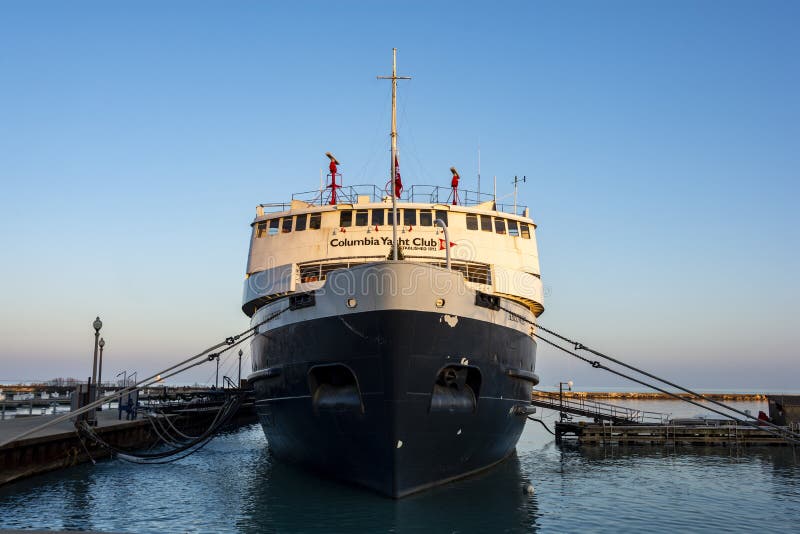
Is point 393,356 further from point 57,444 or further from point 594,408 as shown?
point 594,408

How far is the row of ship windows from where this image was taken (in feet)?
66.8

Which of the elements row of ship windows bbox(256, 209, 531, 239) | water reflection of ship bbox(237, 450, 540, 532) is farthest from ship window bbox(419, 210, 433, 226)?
water reflection of ship bbox(237, 450, 540, 532)

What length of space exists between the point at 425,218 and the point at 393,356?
7709 mm

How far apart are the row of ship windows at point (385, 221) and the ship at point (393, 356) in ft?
0.42

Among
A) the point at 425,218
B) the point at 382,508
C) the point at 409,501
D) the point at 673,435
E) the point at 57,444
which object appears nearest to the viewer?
the point at 382,508

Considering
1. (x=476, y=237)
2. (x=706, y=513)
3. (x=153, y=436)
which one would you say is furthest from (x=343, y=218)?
(x=153, y=436)

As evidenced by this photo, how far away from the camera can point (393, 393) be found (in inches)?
538

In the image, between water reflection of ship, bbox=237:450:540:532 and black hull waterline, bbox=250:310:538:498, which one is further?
black hull waterline, bbox=250:310:538:498

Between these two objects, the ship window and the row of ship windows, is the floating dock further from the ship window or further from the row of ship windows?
the ship window

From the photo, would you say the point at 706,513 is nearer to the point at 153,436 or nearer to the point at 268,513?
the point at 268,513

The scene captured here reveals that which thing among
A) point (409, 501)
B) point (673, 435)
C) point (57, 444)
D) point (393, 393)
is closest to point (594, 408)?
point (673, 435)

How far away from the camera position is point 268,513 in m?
14.3

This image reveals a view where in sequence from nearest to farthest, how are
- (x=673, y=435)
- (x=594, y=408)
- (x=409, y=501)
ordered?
(x=409, y=501) → (x=673, y=435) → (x=594, y=408)

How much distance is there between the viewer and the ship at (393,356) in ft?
45.7
